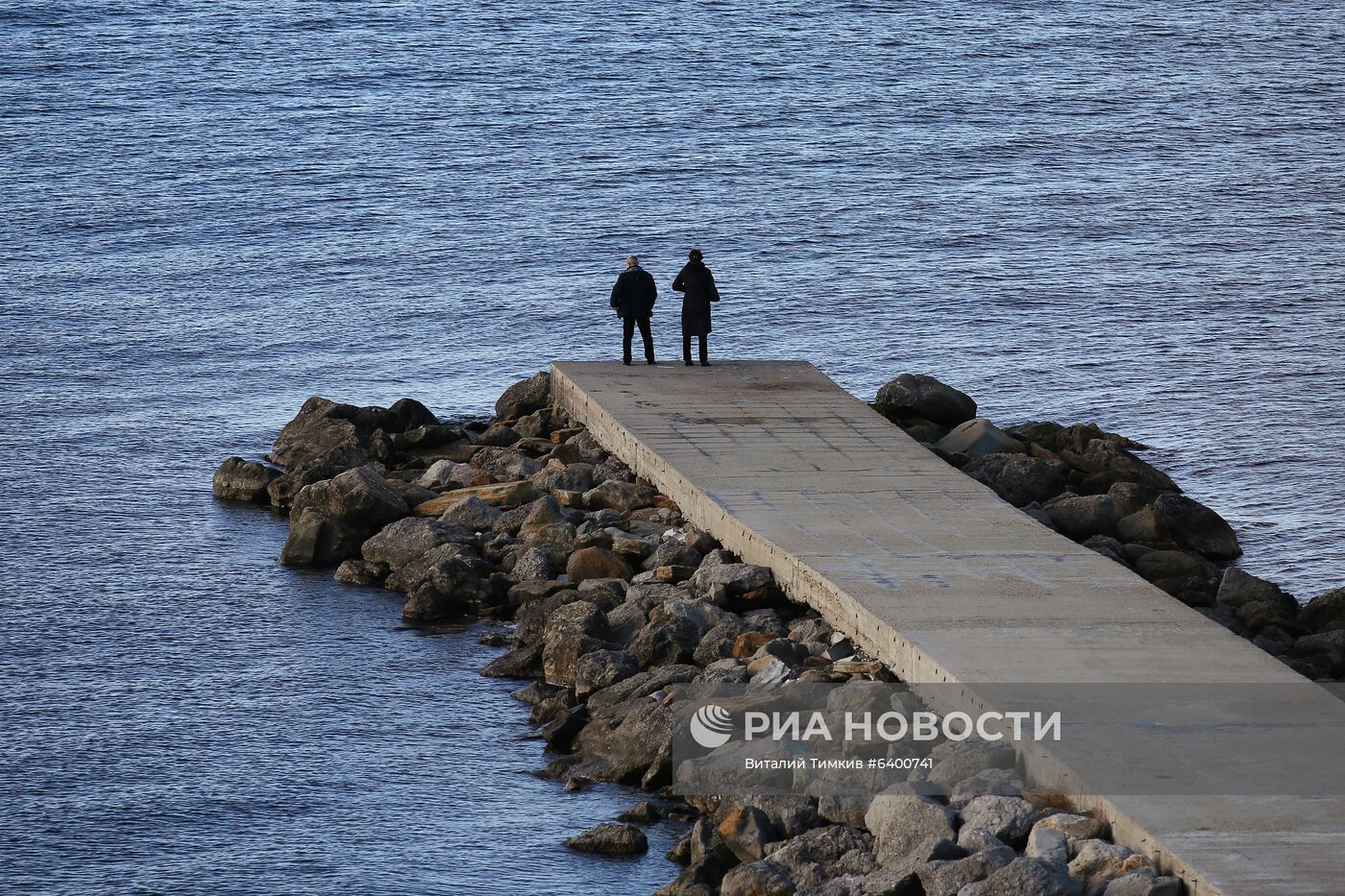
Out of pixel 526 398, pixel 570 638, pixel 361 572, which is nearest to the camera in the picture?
pixel 570 638

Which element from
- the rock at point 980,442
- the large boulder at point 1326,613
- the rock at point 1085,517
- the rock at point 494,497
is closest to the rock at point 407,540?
the rock at point 494,497

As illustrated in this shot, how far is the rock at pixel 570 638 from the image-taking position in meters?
17.2

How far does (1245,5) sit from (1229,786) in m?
62.5

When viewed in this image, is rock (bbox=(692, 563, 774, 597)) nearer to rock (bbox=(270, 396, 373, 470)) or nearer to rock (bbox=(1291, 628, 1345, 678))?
rock (bbox=(1291, 628, 1345, 678))

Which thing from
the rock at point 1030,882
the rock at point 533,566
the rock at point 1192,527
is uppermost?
the rock at point 1030,882

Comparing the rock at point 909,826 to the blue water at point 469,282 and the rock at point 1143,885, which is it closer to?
the rock at point 1143,885

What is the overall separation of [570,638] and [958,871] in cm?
605

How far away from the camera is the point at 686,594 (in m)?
18.2

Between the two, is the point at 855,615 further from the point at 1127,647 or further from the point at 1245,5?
the point at 1245,5

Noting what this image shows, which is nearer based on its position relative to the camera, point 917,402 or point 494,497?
point 494,497

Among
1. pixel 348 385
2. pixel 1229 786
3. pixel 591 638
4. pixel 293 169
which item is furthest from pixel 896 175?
pixel 1229 786

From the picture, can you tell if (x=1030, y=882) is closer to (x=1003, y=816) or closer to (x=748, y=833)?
→ (x=1003, y=816)

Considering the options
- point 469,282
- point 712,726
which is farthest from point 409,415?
point 469,282

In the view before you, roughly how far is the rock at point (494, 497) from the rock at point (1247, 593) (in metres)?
7.30
